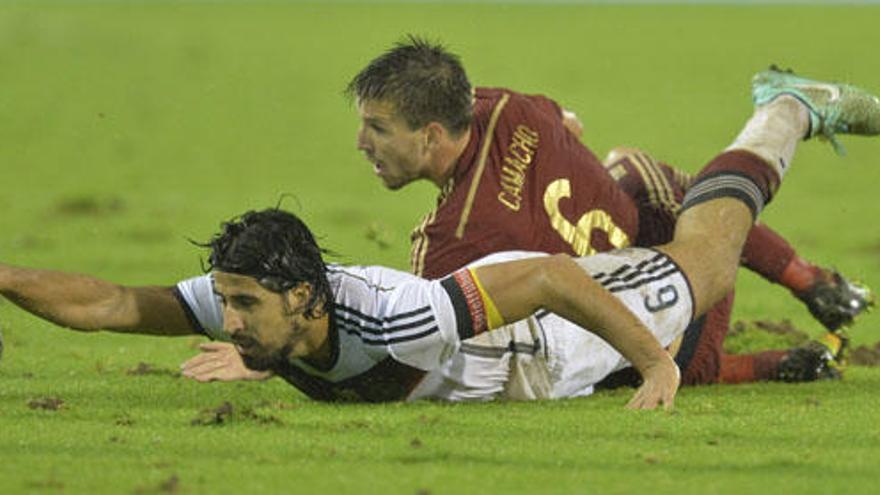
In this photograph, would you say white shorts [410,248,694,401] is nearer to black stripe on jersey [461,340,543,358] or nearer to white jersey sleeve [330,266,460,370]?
black stripe on jersey [461,340,543,358]

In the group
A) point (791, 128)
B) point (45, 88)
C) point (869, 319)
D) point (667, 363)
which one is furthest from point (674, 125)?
point (667, 363)

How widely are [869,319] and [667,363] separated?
4920mm

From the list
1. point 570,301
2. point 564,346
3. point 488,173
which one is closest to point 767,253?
point 488,173

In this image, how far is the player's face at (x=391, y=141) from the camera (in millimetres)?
9258

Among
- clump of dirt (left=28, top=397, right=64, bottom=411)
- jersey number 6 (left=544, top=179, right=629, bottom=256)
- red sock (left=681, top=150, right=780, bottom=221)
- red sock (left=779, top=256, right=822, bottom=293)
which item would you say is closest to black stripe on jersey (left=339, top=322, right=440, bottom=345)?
clump of dirt (left=28, top=397, right=64, bottom=411)

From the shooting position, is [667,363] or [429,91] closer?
[667,363]

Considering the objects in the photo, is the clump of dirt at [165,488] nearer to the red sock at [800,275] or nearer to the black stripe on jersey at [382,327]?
the black stripe on jersey at [382,327]

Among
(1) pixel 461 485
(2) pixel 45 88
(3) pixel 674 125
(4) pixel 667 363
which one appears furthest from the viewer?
(2) pixel 45 88

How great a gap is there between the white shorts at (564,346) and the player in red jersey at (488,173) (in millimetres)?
370

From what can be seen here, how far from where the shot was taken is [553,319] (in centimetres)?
888

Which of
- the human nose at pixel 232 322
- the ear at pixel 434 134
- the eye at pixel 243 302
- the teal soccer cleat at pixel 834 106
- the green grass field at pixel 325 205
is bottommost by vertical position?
the green grass field at pixel 325 205

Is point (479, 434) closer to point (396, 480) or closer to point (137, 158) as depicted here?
point (396, 480)

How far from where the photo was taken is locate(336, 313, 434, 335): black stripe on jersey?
823cm

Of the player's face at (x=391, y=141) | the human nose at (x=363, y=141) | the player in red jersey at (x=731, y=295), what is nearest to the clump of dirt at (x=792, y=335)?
the player in red jersey at (x=731, y=295)
